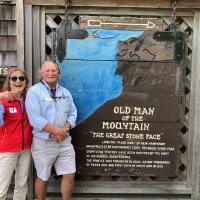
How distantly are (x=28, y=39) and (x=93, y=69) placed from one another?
74 centimetres

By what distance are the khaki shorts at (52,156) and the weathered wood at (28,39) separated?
76 centimetres

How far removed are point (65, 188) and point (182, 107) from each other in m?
1.48

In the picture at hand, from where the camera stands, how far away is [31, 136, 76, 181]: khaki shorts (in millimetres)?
3574

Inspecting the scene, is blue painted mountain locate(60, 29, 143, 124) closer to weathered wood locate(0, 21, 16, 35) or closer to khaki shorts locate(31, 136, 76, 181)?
khaki shorts locate(31, 136, 76, 181)

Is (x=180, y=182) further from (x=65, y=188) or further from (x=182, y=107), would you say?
(x=65, y=188)

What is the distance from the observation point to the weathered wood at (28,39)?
382cm

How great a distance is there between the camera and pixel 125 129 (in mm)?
3990

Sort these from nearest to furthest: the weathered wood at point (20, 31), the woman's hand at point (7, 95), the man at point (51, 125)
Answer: the woman's hand at point (7, 95) → the man at point (51, 125) → the weathered wood at point (20, 31)

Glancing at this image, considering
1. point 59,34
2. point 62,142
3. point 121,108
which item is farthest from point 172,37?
point 62,142

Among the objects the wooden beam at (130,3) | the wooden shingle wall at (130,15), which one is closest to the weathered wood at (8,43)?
the wooden shingle wall at (130,15)

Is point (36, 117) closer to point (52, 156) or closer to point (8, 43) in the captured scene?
point (52, 156)

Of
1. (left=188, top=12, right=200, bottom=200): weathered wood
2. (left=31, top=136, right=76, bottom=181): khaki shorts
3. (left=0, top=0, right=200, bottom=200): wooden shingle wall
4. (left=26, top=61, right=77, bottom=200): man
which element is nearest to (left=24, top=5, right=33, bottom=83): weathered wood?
(left=0, top=0, right=200, bottom=200): wooden shingle wall

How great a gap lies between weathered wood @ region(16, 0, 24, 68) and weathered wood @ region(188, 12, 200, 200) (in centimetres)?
179

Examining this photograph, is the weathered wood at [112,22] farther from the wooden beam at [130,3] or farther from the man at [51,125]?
the man at [51,125]
